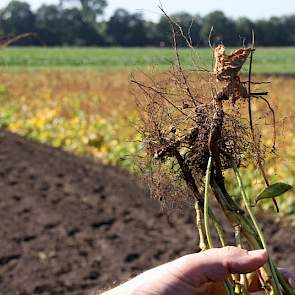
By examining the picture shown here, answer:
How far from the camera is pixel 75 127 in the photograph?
1043 centimetres

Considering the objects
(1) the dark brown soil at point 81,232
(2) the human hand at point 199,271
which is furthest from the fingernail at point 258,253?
(1) the dark brown soil at point 81,232

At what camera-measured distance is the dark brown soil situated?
5039 millimetres

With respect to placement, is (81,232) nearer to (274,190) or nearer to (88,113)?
(274,190)

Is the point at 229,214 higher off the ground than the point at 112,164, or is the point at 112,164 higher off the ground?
the point at 229,214

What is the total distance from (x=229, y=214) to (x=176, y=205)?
0.53ft

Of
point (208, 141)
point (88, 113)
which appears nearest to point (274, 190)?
point (208, 141)

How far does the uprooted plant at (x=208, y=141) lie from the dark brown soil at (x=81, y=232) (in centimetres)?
338

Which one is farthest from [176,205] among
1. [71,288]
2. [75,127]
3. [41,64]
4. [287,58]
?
[287,58]

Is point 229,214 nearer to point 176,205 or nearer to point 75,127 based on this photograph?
point 176,205

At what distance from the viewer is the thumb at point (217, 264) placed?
124 cm

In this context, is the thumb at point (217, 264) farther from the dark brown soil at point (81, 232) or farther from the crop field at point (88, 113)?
the dark brown soil at point (81, 232)

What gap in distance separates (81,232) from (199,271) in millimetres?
4710

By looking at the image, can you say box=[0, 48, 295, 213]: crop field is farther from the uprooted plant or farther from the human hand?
the human hand

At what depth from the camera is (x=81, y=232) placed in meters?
5.91
